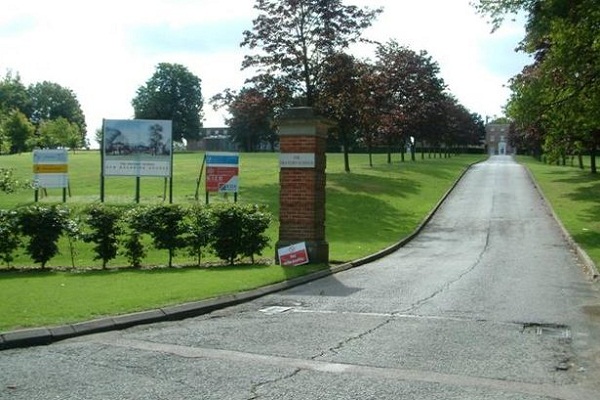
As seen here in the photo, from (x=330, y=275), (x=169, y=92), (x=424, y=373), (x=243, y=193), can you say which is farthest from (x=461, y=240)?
(x=169, y=92)

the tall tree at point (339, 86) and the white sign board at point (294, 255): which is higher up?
the tall tree at point (339, 86)

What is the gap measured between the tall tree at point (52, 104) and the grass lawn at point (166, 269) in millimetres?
96682

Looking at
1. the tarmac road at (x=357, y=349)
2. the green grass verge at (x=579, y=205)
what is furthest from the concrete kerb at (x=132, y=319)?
the green grass verge at (x=579, y=205)

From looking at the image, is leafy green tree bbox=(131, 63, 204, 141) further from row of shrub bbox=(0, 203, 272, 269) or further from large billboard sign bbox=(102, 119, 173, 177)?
row of shrub bbox=(0, 203, 272, 269)

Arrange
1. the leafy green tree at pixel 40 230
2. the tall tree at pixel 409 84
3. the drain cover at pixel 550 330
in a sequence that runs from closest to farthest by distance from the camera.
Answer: the drain cover at pixel 550 330 < the leafy green tree at pixel 40 230 < the tall tree at pixel 409 84

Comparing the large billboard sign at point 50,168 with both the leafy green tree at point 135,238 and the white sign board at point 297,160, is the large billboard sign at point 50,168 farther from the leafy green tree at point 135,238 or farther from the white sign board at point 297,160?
the white sign board at point 297,160

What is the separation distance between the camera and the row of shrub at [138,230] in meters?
13.8

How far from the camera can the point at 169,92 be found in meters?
112

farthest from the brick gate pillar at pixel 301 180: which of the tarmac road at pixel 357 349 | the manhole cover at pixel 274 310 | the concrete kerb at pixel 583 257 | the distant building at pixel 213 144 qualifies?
the distant building at pixel 213 144

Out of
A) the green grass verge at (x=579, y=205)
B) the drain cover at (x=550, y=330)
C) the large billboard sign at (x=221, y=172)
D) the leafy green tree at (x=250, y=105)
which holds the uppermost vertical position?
the leafy green tree at (x=250, y=105)

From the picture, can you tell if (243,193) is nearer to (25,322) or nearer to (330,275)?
(330,275)

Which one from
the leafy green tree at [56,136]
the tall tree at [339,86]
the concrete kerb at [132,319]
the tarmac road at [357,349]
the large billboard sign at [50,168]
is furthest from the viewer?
the leafy green tree at [56,136]

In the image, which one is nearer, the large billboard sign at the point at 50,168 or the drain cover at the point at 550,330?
the drain cover at the point at 550,330

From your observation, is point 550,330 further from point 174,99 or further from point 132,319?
point 174,99
